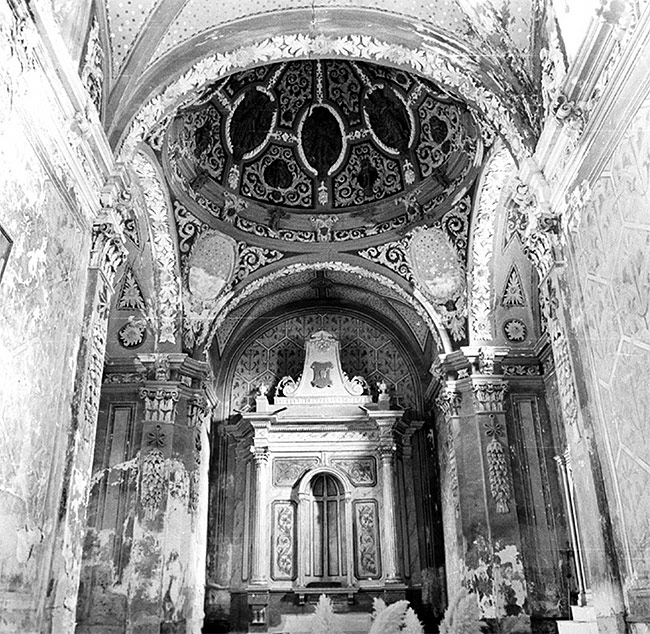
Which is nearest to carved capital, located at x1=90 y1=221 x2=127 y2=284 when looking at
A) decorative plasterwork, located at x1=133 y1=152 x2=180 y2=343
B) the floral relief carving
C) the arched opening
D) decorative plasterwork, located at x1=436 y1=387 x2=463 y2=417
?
decorative plasterwork, located at x1=133 y1=152 x2=180 y2=343

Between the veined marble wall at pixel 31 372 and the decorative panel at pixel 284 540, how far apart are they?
644 centimetres

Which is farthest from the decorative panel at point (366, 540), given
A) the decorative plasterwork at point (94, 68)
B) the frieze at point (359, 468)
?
the decorative plasterwork at point (94, 68)

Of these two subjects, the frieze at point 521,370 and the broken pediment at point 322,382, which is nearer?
the frieze at point 521,370

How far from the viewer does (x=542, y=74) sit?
5.90m

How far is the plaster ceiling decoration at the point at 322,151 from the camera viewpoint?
9492mm

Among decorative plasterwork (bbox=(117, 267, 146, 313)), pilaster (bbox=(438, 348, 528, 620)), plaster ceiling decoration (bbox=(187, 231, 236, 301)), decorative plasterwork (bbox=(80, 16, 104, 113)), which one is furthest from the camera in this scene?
plaster ceiling decoration (bbox=(187, 231, 236, 301))

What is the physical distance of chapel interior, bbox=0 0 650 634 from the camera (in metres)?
4.71

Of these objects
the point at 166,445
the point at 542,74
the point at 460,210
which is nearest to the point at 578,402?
the point at 542,74

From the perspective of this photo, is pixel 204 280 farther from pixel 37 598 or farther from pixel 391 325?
pixel 37 598

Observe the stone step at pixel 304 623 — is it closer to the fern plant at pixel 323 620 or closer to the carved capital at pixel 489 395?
the carved capital at pixel 489 395

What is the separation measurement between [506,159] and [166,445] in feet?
19.2

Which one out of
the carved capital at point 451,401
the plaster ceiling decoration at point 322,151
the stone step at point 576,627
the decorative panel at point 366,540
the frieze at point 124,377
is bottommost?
the stone step at point 576,627

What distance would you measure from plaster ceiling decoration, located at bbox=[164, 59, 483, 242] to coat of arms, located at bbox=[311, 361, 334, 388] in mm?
2593

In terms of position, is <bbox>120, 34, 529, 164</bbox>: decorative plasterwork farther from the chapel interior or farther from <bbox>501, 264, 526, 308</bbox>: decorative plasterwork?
<bbox>501, 264, 526, 308</bbox>: decorative plasterwork
